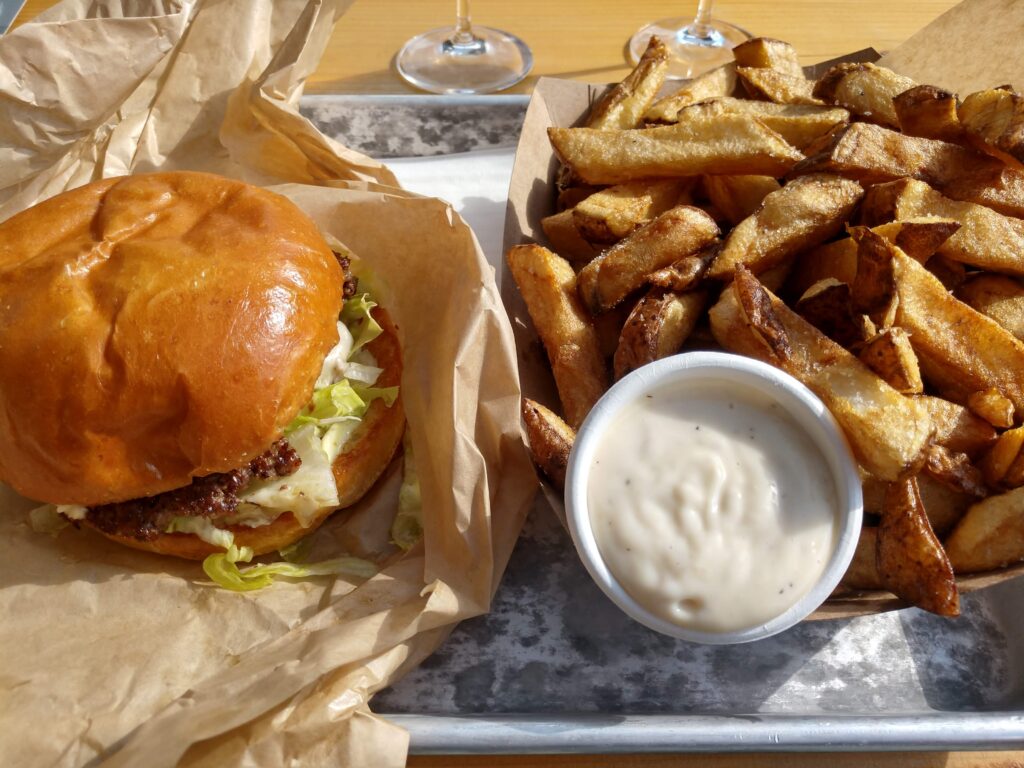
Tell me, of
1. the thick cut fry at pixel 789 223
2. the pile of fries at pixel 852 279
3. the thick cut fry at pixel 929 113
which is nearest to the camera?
the pile of fries at pixel 852 279

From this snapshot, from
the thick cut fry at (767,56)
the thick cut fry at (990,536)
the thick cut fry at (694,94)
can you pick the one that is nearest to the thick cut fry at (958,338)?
the thick cut fry at (990,536)

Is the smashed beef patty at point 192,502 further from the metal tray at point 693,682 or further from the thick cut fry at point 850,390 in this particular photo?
the thick cut fry at point 850,390

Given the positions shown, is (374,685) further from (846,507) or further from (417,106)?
(417,106)

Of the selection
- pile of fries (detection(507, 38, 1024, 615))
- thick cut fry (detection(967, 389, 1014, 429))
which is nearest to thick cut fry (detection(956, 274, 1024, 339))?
pile of fries (detection(507, 38, 1024, 615))

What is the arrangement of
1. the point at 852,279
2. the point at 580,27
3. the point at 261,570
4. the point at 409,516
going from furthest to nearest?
1. the point at 580,27
2. the point at 409,516
3. the point at 261,570
4. the point at 852,279

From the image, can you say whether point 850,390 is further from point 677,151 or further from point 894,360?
point 677,151

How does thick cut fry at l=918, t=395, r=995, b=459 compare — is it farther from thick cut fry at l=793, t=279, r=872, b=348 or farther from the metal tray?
the metal tray

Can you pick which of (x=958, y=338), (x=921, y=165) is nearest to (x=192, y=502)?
(x=958, y=338)
